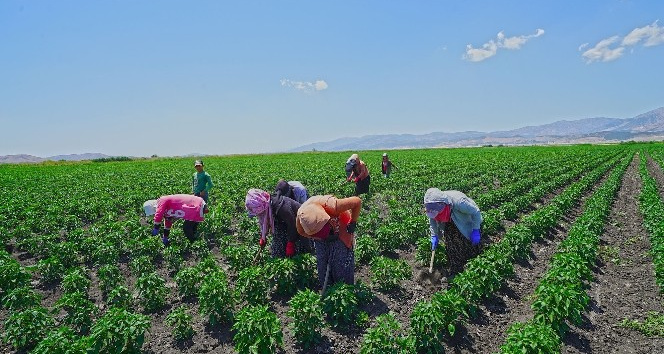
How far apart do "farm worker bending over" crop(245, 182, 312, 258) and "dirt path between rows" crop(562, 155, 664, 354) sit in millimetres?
4538

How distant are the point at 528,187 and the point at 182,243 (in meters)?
16.0

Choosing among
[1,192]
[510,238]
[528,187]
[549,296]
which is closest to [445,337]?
[549,296]

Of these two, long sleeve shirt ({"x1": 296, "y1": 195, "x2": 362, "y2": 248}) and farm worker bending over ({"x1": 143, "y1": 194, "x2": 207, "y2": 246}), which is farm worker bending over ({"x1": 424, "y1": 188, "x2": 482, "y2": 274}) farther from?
farm worker bending over ({"x1": 143, "y1": 194, "x2": 207, "y2": 246})

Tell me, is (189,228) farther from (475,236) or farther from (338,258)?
(475,236)

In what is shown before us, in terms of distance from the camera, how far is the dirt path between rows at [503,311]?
18.7ft

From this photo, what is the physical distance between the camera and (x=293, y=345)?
569 centimetres

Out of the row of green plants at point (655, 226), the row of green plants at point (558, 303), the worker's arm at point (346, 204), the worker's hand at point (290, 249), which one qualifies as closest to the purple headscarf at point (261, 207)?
the worker's hand at point (290, 249)

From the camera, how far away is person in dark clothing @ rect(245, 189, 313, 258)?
707 cm

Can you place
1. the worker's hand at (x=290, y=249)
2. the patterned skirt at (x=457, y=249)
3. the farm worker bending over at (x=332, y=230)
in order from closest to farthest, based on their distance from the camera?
the farm worker bending over at (x=332, y=230) < the worker's hand at (x=290, y=249) < the patterned skirt at (x=457, y=249)

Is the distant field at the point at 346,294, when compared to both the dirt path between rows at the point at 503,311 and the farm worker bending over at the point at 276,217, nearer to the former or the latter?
the dirt path between rows at the point at 503,311

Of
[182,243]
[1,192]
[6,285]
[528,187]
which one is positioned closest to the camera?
[6,285]

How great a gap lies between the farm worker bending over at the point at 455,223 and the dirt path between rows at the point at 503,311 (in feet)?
3.07

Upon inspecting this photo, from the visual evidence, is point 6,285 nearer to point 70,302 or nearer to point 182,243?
point 70,302

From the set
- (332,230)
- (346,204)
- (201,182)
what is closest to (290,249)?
(332,230)
